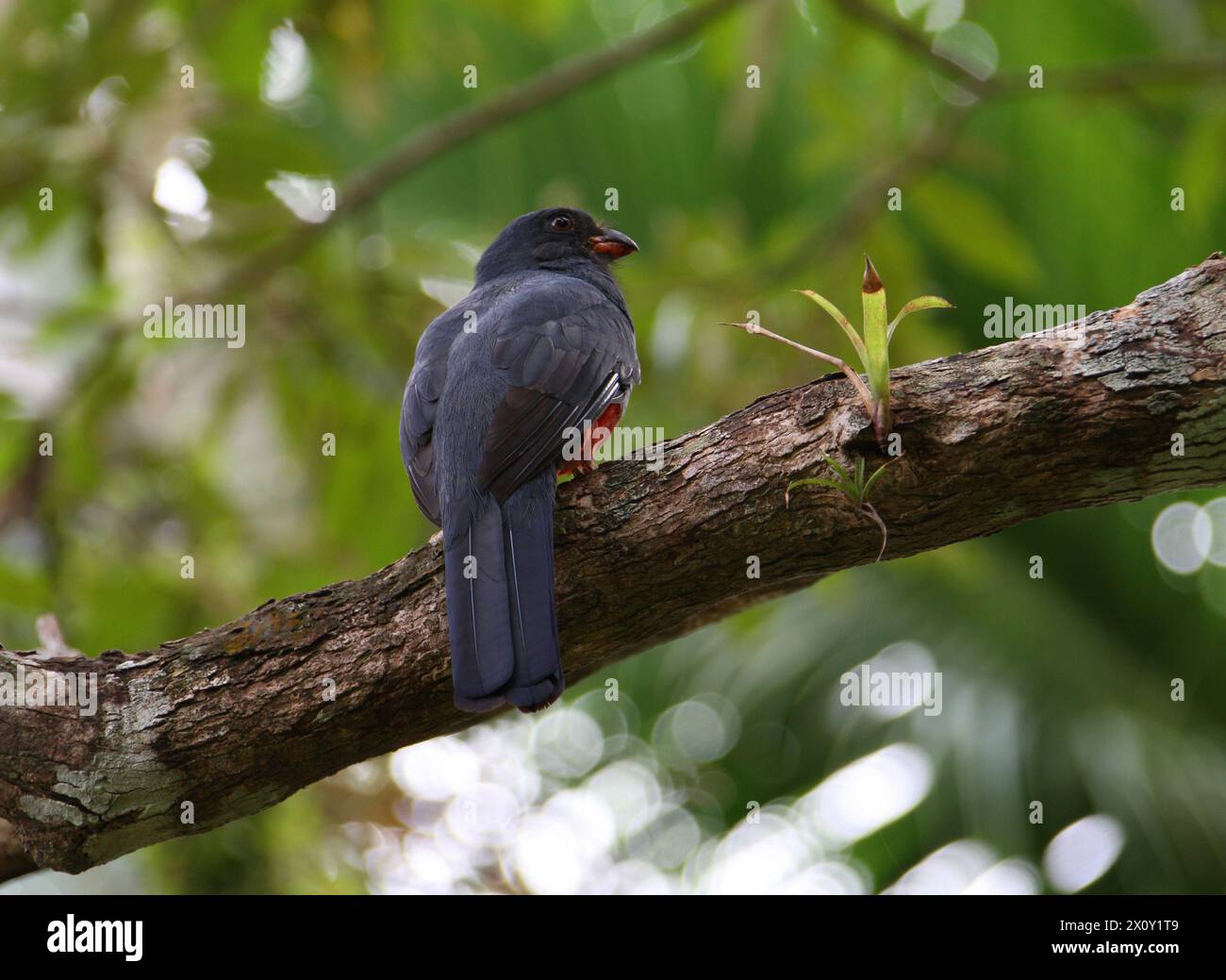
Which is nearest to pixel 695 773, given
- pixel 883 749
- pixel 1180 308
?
pixel 883 749

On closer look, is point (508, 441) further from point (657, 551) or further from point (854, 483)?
point (854, 483)

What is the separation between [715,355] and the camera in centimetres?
587

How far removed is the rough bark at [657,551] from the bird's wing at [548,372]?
11.5 inches

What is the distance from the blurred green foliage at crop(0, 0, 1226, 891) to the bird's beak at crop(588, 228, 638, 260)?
22cm

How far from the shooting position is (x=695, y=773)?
7.82 meters

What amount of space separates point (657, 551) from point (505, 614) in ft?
1.29

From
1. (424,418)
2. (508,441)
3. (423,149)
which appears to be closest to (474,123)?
(423,149)

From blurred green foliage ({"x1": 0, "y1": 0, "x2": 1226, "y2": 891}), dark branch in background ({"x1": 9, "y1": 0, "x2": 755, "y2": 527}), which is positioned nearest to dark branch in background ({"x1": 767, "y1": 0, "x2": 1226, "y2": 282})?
blurred green foliage ({"x1": 0, "y1": 0, "x2": 1226, "y2": 891})

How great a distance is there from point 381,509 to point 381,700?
260 centimetres

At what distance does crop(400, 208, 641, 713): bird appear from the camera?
2.97 m

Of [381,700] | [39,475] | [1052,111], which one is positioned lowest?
[381,700]

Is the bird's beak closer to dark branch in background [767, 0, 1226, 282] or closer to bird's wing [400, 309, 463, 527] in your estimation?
dark branch in background [767, 0, 1226, 282]
